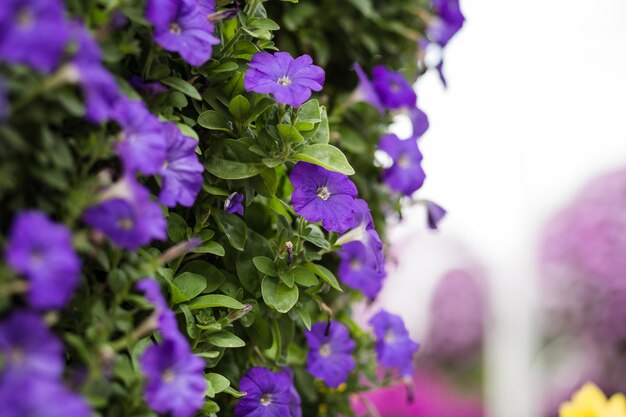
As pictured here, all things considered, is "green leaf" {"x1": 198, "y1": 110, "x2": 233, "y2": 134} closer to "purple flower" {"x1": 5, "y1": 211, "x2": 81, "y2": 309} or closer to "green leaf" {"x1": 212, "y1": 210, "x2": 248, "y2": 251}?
"green leaf" {"x1": 212, "y1": 210, "x2": 248, "y2": 251}

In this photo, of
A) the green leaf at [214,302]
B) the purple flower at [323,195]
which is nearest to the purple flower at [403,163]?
the purple flower at [323,195]

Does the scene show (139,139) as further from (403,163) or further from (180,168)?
(403,163)

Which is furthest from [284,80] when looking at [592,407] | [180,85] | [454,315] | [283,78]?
[454,315]

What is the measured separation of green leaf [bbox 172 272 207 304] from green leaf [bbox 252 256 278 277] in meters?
0.07

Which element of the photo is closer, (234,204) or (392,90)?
(234,204)

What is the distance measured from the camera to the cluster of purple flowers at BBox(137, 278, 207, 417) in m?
0.58

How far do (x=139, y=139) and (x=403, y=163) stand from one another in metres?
0.58

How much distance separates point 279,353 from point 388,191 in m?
0.40

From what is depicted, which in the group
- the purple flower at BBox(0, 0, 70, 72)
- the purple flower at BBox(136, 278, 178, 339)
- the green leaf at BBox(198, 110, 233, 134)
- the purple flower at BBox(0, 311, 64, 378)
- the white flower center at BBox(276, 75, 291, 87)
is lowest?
the purple flower at BBox(136, 278, 178, 339)

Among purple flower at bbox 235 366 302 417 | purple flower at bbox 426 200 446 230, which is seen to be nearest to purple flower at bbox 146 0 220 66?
purple flower at bbox 235 366 302 417

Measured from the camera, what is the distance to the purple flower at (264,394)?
0.82m

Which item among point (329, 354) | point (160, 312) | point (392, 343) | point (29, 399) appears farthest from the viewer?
point (392, 343)

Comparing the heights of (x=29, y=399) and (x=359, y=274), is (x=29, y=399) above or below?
above

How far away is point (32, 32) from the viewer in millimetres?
495
